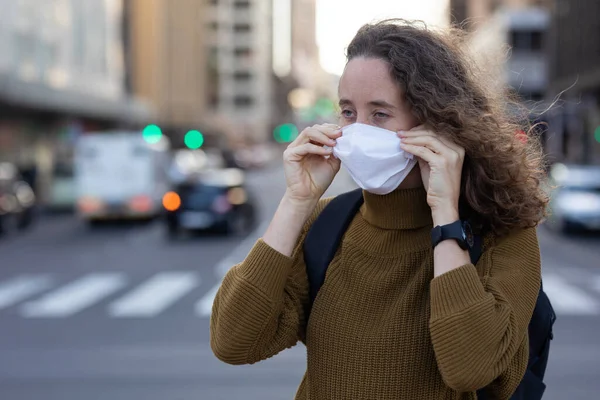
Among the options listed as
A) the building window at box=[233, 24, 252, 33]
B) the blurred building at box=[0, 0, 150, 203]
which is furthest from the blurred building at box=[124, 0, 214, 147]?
the building window at box=[233, 24, 252, 33]

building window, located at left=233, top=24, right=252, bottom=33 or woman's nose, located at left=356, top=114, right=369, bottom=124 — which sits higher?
building window, located at left=233, top=24, right=252, bottom=33

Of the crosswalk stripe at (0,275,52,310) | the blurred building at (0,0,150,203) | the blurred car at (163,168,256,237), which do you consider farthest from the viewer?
the blurred building at (0,0,150,203)

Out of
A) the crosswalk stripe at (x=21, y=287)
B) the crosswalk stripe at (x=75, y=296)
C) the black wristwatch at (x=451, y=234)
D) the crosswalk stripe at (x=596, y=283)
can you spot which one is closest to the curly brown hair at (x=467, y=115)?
the black wristwatch at (x=451, y=234)

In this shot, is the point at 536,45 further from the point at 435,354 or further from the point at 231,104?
the point at 435,354

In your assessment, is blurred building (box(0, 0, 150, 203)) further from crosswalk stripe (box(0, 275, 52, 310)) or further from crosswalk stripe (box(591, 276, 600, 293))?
crosswalk stripe (box(591, 276, 600, 293))

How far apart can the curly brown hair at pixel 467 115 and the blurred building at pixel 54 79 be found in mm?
27201

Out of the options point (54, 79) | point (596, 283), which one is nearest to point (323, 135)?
point (596, 283)

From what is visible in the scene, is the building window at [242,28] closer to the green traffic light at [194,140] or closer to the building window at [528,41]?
the building window at [528,41]

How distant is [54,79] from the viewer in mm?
44000

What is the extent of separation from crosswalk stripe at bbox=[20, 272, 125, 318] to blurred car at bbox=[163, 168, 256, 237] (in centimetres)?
567

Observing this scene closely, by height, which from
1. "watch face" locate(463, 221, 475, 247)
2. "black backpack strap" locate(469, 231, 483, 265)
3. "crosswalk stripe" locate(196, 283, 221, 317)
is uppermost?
"watch face" locate(463, 221, 475, 247)

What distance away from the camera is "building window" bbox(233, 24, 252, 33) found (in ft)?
402

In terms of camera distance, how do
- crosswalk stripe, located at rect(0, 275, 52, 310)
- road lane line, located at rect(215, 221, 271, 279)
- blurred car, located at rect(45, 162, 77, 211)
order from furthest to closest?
blurred car, located at rect(45, 162, 77, 211) < road lane line, located at rect(215, 221, 271, 279) < crosswalk stripe, located at rect(0, 275, 52, 310)

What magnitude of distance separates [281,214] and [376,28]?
576 mm
